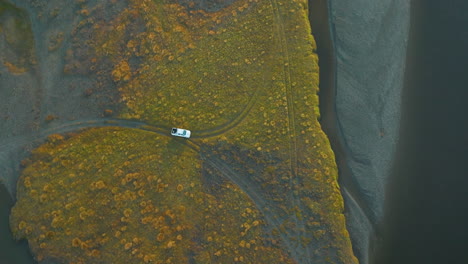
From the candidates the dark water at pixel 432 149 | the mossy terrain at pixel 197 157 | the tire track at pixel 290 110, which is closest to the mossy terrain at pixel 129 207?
the mossy terrain at pixel 197 157

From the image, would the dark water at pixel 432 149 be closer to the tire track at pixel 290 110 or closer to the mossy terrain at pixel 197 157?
the mossy terrain at pixel 197 157

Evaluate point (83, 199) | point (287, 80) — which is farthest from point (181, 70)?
point (83, 199)

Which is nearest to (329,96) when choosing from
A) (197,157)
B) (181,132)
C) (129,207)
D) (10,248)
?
(197,157)

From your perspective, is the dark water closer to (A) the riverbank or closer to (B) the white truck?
(A) the riverbank

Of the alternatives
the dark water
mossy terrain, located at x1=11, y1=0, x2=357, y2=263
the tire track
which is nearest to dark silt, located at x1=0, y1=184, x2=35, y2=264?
mossy terrain, located at x1=11, y1=0, x2=357, y2=263

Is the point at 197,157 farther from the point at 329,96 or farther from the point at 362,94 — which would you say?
the point at 362,94

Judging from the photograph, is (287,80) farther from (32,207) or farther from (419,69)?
(32,207)
